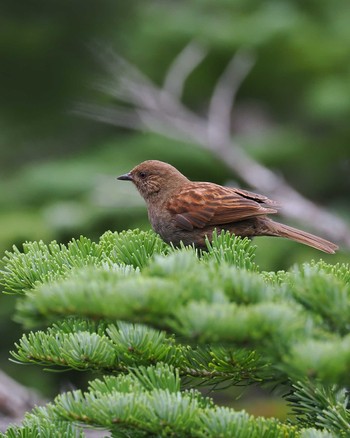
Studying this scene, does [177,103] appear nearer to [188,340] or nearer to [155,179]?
[155,179]

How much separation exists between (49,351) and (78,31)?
8200 millimetres

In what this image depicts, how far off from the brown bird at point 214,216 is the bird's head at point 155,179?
0.19m

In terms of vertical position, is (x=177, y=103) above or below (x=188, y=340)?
above

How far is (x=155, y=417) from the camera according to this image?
6.72 ft

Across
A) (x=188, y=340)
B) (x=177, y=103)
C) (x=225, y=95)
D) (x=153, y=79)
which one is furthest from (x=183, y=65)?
(x=188, y=340)

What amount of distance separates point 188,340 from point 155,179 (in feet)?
10.6

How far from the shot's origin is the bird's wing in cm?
469

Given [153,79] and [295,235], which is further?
[153,79]

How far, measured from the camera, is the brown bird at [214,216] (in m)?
4.68

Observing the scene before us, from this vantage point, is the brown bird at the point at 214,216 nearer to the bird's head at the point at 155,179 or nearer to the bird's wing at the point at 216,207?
the bird's wing at the point at 216,207

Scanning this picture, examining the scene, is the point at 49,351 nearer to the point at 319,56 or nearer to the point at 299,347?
the point at 299,347

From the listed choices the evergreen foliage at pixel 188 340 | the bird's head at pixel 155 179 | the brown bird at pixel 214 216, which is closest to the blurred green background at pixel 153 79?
the bird's head at pixel 155 179

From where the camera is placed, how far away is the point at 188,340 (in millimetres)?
2248

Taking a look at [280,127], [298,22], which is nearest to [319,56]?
[298,22]
